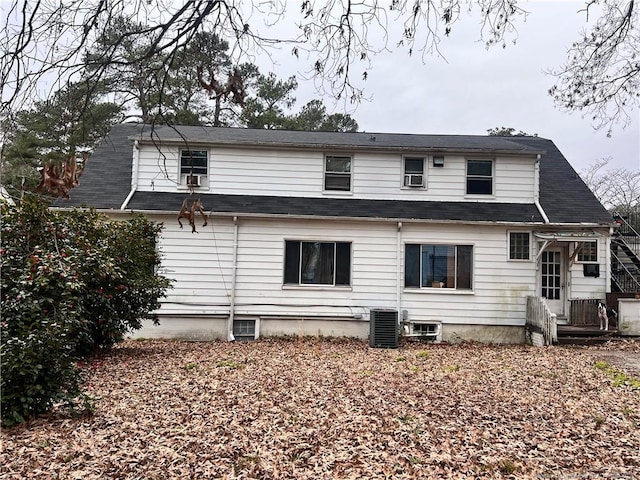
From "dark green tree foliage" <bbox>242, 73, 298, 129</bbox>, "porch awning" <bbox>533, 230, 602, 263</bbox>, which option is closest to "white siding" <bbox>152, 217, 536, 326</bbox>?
"porch awning" <bbox>533, 230, 602, 263</bbox>

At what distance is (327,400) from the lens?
22.9 ft

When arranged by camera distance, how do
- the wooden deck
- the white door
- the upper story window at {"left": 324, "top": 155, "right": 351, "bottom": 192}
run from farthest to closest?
the upper story window at {"left": 324, "top": 155, "right": 351, "bottom": 192}
the white door
the wooden deck

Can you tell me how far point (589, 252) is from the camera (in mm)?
14297

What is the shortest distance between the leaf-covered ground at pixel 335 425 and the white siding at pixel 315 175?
596 cm

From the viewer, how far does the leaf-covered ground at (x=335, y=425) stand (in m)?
4.69

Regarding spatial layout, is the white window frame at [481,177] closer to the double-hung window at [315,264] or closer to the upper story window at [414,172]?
the upper story window at [414,172]

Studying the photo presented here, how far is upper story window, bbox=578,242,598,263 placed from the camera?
14266mm

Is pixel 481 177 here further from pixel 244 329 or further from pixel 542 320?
pixel 244 329

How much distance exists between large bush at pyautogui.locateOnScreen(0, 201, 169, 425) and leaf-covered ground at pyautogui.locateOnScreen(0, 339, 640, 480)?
1.48 ft

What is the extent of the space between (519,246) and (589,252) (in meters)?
2.28

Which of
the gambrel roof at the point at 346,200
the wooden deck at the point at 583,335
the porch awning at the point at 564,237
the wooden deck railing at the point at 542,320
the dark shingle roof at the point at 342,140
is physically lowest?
the wooden deck at the point at 583,335

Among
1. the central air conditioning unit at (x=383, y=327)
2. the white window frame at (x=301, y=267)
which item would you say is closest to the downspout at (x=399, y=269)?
the central air conditioning unit at (x=383, y=327)

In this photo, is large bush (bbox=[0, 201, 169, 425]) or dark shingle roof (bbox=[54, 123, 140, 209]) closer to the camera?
large bush (bbox=[0, 201, 169, 425])

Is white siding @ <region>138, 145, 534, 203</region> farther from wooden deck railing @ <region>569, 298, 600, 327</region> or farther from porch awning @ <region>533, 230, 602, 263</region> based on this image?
wooden deck railing @ <region>569, 298, 600, 327</region>
